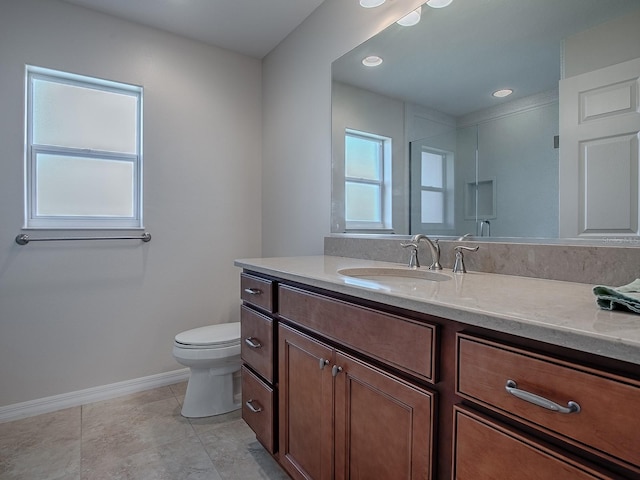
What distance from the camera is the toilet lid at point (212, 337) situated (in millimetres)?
2053

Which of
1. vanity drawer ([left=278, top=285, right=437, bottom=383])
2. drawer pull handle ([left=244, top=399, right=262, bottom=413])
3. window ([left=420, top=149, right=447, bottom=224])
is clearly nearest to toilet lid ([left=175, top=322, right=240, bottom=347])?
drawer pull handle ([left=244, top=399, right=262, bottom=413])

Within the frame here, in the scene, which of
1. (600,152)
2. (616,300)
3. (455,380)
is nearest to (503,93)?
(600,152)

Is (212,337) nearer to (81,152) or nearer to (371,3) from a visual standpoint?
(81,152)

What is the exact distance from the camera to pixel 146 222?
2473 mm

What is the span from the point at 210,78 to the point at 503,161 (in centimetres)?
223

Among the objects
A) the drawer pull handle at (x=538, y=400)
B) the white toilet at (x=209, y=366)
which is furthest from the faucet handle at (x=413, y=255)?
the white toilet at (x=209, y=366)

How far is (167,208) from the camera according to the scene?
100 inches

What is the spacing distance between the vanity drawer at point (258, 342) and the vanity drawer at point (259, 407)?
0.06 m

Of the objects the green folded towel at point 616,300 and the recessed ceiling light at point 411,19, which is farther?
the recessed ceiling light at point 411,19

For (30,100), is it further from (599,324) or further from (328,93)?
(599,324)

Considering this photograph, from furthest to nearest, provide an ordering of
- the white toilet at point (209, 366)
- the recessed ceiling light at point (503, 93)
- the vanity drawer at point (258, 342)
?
the white toilet at point (209, 366)
the vanity drawer at point (258, 342)
the recessed ceiling light at point (503, 93)

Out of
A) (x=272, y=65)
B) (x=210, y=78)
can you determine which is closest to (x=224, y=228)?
(x=210, y=78)

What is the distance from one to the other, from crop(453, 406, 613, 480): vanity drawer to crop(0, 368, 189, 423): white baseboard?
2303mm

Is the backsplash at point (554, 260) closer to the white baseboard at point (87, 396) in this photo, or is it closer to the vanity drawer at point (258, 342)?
the vanity drawer at point (258, 342)
